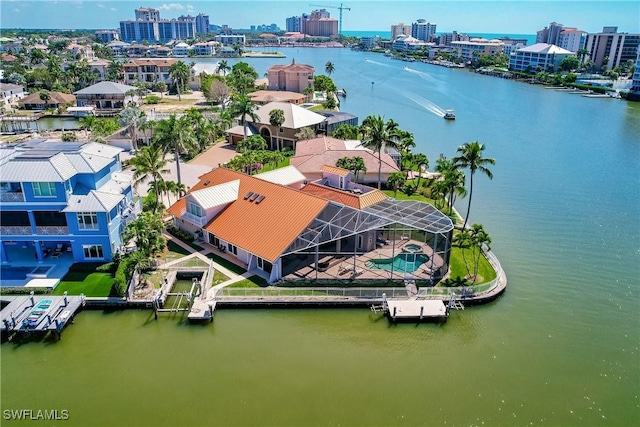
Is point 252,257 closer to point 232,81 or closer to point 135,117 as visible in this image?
point 135,117

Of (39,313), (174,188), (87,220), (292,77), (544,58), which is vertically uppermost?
(544,58)

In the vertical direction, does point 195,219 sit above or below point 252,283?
above

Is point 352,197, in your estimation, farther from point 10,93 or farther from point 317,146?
point 10,93

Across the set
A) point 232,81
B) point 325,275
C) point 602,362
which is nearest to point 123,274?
point 325,275

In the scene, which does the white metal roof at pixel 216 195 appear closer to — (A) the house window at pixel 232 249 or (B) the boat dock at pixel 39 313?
(A) the house window at pixel 232 249

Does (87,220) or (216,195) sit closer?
(87,220)

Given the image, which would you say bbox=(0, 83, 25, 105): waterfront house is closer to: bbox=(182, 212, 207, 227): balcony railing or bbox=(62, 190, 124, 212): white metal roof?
bbox=(62, 190, 124, 212): white metal roof

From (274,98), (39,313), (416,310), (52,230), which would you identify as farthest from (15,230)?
(274,98)

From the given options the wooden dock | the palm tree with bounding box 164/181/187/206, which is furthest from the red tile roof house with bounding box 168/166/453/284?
the palm tree with bounding box 164/181/187/206
